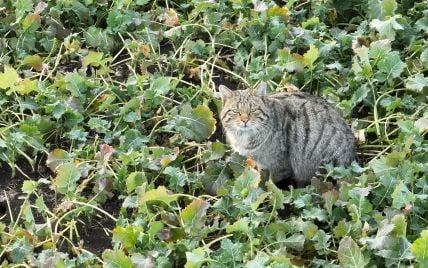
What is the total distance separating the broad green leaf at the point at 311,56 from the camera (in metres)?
6.95

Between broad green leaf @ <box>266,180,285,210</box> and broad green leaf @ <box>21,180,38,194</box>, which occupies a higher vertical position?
broad green leaf @ <box>266,180,285,210</box>

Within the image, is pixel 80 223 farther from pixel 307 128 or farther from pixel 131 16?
pixel 131 16

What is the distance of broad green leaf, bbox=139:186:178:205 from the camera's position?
18.4 feet

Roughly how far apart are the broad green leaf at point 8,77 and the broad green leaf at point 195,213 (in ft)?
6.39

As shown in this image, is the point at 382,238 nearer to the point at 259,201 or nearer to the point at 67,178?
the point at 259,201

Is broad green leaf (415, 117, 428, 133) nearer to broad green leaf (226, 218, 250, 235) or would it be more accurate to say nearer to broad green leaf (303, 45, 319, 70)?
broad green leaf (303, 45, 319, 70)

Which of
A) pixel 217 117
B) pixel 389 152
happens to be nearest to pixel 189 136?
pixel 217 117

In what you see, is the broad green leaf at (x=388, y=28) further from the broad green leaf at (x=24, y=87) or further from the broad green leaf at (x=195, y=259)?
the broad green leaf at (x=195, y=259)

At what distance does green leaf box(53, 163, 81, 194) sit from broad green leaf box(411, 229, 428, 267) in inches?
88.2

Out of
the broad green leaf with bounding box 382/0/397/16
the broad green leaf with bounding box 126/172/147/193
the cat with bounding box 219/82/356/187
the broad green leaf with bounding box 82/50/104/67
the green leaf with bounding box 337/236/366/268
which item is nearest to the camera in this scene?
the green leaf with bounding box 337/236/366/268

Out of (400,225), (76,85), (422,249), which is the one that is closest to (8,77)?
(76,85)

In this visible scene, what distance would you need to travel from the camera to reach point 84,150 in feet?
21.1

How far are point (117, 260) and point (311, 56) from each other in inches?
100

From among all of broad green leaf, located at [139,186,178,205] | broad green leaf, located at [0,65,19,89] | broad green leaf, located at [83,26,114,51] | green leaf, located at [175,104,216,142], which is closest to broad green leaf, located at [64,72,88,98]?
broad green leaf, located at [0,65,19,89]
